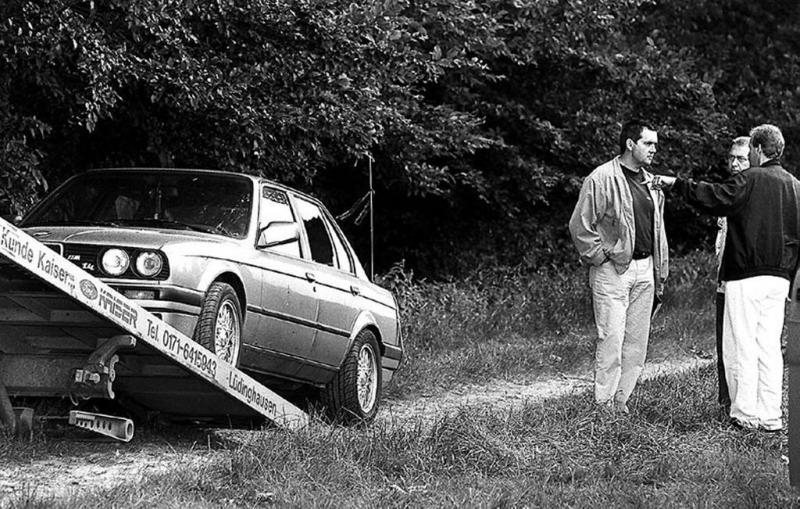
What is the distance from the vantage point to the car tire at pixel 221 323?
7660mm

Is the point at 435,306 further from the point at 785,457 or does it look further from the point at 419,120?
the point at 785,457

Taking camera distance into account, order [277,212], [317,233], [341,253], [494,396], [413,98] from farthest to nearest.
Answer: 1. [413,98]
2. [494,396]
3. [341,253]
4. [317,233]
5. [277,212]

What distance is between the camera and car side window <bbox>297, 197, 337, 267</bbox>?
31.9ft

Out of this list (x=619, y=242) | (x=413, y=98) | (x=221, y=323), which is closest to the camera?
(x=221, y=323)

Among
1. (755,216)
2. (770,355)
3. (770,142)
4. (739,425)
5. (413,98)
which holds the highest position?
(413,98)

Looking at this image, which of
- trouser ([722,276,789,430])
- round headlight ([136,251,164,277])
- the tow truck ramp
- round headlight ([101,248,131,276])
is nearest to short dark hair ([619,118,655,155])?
trouser ([722,276,789,430])

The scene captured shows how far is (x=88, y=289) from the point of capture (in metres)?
6.60

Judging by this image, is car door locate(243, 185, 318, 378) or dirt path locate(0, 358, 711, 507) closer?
dirt path locate(0, 358, 711, 507)

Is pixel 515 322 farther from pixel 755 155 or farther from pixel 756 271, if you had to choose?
pixel 756 271

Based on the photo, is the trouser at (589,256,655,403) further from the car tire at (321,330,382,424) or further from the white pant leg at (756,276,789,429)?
the car tire at (321,330,382,424)

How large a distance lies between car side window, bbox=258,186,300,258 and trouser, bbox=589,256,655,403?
2101 mm

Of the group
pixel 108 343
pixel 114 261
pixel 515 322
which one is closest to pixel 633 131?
pixel 114 261

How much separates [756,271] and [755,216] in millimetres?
371

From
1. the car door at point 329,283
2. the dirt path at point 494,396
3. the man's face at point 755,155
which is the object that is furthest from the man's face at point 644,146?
the car door at point 329,283
